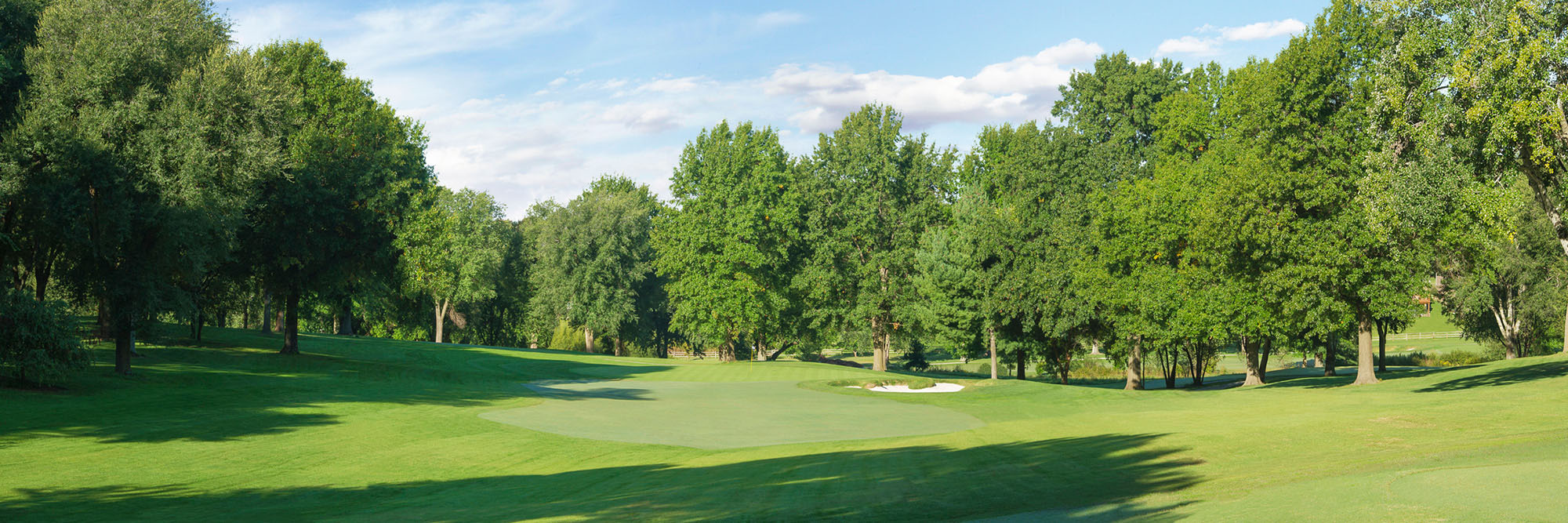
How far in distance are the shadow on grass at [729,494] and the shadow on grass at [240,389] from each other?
6955mm

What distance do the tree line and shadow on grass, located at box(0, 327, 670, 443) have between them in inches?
94.2

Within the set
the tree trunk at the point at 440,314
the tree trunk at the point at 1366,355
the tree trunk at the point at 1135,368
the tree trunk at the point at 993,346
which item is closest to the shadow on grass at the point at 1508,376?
the tree trunk at the point at 1366,355

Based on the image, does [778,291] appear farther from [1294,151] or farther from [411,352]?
[1294,151]

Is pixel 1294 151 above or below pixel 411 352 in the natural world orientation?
above

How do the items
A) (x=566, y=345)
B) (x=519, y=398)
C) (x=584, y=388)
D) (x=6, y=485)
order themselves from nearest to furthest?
1. (x=6, y=485)
2. (x=519, y=398)
3. (x=584, y=388)
4. (x=566, y=345)

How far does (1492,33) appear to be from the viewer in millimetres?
26719

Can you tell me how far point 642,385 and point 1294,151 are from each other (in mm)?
31622

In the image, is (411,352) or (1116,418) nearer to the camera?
(1116,418)

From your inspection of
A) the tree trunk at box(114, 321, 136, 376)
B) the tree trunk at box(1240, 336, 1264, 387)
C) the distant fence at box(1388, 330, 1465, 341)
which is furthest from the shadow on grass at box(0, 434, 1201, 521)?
the distant fence at box(1388, 330, 1465, 341)

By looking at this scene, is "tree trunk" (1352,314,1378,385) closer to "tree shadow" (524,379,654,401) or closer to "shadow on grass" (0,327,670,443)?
"tree shadow" (524,379,654,401)

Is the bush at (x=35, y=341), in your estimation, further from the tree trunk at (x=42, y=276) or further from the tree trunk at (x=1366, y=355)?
the tree trunk at (x=1366, y=355)

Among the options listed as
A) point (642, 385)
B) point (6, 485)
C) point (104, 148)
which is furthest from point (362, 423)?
point (642, 385)

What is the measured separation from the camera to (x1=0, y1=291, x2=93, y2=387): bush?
76.7 ft

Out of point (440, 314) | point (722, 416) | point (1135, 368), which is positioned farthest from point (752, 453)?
point (440, 314)
